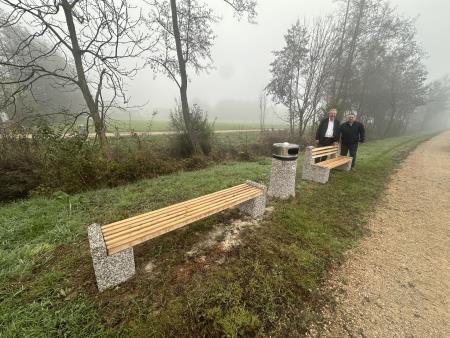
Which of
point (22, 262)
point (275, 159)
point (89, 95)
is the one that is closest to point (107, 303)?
point (22, 262)

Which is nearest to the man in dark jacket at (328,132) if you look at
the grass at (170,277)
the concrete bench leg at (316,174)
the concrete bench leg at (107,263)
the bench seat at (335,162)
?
the bench seat at (335,162)

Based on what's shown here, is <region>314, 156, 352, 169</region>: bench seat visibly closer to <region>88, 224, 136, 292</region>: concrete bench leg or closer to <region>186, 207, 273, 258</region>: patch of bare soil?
<region>186, 207, 273, 258</region>: patch of bare soil

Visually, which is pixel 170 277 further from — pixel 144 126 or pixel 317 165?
pixel 144 126

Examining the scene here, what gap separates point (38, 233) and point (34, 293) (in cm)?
144

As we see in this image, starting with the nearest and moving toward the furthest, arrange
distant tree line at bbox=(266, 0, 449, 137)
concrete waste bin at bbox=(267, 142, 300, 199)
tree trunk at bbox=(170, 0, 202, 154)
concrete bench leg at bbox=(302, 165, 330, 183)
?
concrete waste bin at bbox=(267, 142, 300, 199)
concrete bench leg at bbox=(302, 165, 330, 183)
tree trunk at bbox=(170, 0, 202, 154)
distant tree line at bbox=(266, 0, 449, 137)

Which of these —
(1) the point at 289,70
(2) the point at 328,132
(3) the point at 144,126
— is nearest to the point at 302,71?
(1) the point at 289,70

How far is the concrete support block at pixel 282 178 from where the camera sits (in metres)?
4.24

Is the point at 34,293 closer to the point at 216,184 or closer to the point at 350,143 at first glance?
the point at 216,184

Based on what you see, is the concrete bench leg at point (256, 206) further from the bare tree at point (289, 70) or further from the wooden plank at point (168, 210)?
the bare tree at point (289, 70)

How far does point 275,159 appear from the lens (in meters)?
4.29

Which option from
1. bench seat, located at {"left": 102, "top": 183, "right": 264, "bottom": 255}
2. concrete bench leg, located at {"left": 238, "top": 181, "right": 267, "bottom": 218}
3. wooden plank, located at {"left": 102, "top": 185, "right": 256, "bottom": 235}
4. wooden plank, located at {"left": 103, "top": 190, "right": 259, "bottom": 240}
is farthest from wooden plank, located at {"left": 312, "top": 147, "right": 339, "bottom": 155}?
wooden plank, located at {"left": 103, "top": 190, "right": 259, "bottom": 240}

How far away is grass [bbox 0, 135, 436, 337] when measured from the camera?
5.90 feet

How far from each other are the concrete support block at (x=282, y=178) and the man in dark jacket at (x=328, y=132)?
2.86 m

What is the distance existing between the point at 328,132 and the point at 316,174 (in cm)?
162
